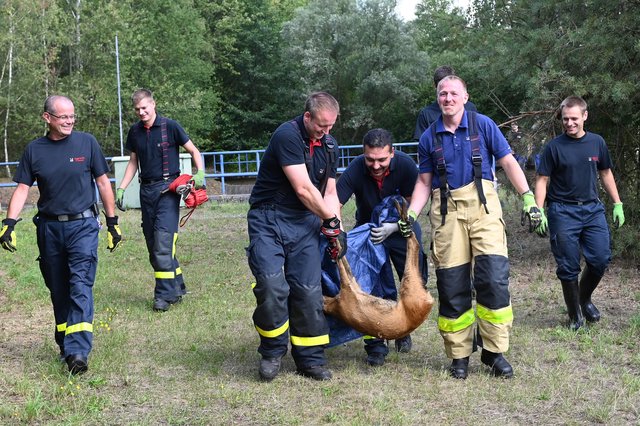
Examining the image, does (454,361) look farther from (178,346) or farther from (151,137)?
(151,137)

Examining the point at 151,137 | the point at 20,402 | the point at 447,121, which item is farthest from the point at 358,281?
the point at 151,137

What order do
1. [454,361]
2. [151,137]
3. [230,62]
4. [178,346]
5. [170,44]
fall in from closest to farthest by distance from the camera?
[454,361] → [178,346] → [151,137] → [170,44] → [230,62]

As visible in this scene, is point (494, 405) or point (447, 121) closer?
point (494, 405)

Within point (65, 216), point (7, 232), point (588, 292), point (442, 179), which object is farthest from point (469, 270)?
point (7, 232)

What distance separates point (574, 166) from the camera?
673cm

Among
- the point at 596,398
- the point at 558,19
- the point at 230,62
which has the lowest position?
the point at 596,398

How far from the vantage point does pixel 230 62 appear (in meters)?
38.6

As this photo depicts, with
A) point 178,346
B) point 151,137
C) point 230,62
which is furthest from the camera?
point 230,62

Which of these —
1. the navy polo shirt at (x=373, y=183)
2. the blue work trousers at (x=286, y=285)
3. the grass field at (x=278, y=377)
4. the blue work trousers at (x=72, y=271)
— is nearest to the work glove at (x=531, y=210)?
the navy polo shirt at (x=373, y=183)

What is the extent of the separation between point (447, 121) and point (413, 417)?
201 cm

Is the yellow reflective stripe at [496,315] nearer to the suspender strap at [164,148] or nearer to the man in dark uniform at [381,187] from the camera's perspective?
the man in dark uniform at [381,187]

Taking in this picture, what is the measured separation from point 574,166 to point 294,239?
105 inches

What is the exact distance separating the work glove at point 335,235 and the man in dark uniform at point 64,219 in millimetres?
1697

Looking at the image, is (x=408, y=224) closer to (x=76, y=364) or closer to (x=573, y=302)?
(x=573, y=302)
